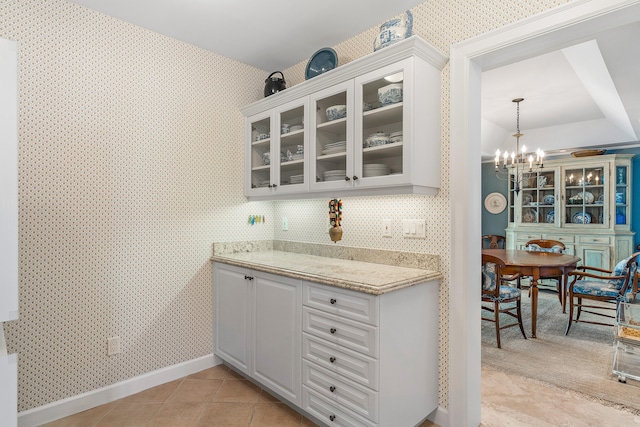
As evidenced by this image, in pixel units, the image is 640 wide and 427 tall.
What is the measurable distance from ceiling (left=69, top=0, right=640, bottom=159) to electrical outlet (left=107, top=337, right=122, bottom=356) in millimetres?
2152

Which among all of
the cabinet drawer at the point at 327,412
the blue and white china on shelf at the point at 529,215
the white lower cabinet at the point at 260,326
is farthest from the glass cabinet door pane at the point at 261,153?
the blue and white china on shelf at the point at 529,215

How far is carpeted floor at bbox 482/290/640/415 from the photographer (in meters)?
2.41

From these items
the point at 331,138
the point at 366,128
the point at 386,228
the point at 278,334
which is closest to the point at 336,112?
the point at 331,138

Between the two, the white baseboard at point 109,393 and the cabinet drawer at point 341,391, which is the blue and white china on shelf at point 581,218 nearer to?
the cabinet drawer at point 341,391

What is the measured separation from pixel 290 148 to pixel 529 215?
5022mm

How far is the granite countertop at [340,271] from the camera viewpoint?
171 centimetres

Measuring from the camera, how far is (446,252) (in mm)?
1989

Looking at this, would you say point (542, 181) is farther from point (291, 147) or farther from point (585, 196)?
point (291, 147)

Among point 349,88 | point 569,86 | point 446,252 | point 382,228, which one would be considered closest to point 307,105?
point 349,88

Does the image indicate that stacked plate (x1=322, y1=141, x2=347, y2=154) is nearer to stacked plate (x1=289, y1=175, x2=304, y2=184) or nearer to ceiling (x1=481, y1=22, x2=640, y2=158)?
stacked plate (x1=289, y1=175, x2=304, y2=184)

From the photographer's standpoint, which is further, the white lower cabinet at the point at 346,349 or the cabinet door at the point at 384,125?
the cabinet door at the point at 384,125

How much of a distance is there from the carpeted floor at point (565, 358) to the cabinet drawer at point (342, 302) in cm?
179

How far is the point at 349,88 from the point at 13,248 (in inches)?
70.4

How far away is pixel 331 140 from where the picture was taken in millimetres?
2277
